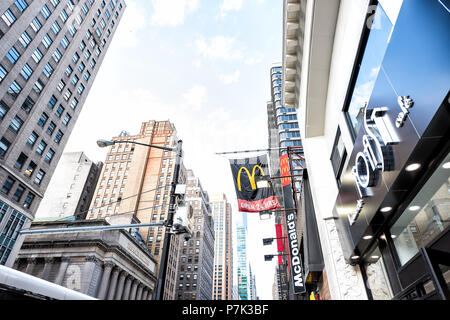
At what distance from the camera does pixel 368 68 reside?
7.46m

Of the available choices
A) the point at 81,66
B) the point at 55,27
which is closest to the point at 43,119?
the point at 81,66

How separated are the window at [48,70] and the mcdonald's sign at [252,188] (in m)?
43.1

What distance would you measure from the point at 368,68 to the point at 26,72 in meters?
47.2

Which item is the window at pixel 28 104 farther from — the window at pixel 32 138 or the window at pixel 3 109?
the window at pixel 32 138

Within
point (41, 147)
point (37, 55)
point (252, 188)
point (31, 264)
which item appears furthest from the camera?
point (31, 264)

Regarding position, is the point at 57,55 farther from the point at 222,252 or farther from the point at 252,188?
the point at 222,252

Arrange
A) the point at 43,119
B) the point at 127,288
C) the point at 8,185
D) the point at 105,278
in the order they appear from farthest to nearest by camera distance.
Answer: the point at 127,288 → the point at 105,278 → the point at 43,119 → the point at 8,185

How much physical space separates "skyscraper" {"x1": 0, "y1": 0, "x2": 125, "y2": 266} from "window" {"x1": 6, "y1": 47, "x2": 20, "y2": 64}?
5.2 inches

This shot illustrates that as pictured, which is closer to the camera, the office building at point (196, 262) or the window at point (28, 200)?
the window at point (28, 200)

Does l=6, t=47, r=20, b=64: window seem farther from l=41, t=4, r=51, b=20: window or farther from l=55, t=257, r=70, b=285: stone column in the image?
l=55, t=257, r=70, b=285: stone column

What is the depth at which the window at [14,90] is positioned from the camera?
35844 mm

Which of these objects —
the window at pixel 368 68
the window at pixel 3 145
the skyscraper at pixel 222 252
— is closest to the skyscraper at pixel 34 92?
the window at pixel 3 145

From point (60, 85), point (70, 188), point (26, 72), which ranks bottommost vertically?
point (26, 72)

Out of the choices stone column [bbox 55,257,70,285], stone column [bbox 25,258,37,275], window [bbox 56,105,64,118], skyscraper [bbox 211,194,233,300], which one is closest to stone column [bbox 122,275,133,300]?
stone column [bbox 55,257,70,285]
